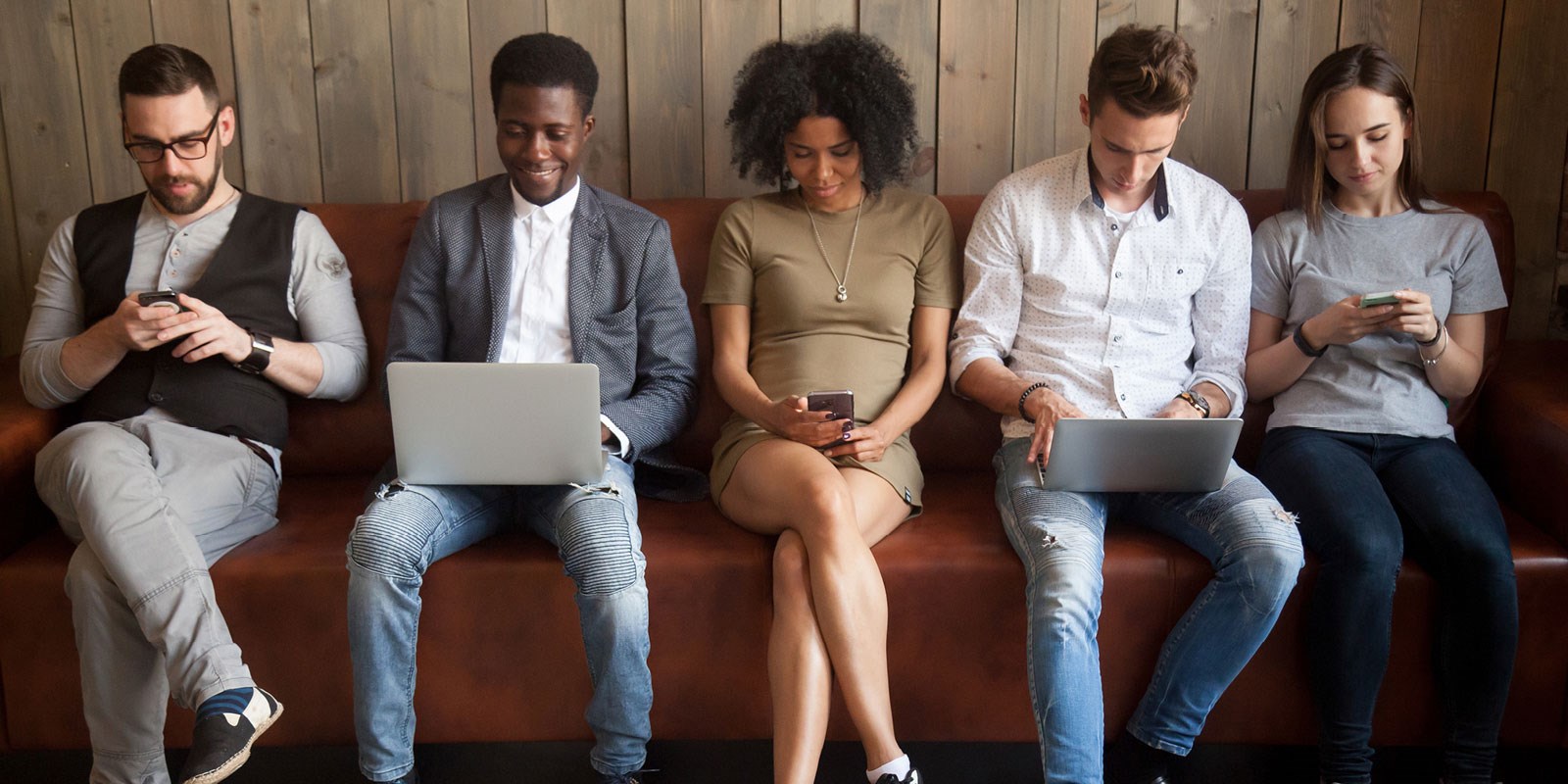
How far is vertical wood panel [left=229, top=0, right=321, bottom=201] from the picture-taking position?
7.59ft

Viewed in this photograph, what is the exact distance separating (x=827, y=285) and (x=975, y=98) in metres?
0.59

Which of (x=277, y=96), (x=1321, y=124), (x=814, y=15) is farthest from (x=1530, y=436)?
(x=277, y=96)

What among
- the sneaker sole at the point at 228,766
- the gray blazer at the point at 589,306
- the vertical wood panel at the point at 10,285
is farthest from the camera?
the vertical wood panel at the point at 10,285

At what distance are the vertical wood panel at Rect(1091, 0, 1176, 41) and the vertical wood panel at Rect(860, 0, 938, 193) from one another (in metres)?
0.32

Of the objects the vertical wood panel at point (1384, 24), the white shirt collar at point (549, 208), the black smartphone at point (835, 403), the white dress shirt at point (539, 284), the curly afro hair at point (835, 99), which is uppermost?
the vertical wood panel at point (1384, 24)

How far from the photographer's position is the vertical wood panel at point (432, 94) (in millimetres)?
2307

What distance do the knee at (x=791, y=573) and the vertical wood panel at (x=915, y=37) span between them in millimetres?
910

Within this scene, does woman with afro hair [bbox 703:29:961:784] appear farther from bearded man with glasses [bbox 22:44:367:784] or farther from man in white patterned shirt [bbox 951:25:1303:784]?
bearded man with glasses [bbox 22:44:367:784]

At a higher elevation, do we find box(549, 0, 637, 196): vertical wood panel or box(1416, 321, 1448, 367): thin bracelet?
box(549, 0, 637, 196): vertical wood panel

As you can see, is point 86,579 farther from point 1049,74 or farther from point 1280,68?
point 1280,68

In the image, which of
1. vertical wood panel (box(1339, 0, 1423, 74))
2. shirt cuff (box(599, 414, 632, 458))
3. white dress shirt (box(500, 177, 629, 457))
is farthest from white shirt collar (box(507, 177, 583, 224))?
vertical wood panel (box(1339, 0, 1423, 74))

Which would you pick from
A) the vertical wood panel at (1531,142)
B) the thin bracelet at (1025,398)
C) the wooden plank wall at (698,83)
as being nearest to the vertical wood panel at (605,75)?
the wooden plank wall at (698,83)

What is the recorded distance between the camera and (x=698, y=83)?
233cm

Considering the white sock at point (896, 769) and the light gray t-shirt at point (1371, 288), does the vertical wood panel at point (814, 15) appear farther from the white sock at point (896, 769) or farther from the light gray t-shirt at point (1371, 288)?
the white sock at point (896, 769)
